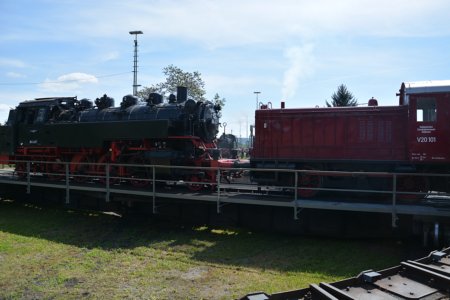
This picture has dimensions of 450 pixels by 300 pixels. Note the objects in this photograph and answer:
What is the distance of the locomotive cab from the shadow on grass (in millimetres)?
2977

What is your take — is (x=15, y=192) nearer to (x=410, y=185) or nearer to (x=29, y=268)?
(x=29, y=268)

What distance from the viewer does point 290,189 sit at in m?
13.1

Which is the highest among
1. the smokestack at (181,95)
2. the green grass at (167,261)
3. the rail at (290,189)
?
the smokestack at (181,95)

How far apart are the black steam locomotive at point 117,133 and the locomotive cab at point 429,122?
639cm

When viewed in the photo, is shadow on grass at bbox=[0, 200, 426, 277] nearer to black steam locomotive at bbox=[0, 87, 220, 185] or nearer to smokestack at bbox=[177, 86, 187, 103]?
black steam locomotive at bbox=[0, 87, 220, 185]

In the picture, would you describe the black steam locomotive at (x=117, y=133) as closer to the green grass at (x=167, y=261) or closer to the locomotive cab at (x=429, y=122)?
the green grass at (x=167, y=261)

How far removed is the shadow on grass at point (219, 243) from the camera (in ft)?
30.6

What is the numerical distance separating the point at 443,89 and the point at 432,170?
7.55 ft

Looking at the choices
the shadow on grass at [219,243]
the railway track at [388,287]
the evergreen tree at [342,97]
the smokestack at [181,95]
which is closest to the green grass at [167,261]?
the shadow on grass at [219,243]

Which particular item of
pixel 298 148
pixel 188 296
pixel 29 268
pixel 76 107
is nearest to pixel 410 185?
pixel 298 148

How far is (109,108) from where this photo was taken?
55.5ft

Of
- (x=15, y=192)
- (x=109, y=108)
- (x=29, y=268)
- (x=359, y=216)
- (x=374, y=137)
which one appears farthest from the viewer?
(x=15, y=192)

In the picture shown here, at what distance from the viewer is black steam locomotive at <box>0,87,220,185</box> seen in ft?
47.3

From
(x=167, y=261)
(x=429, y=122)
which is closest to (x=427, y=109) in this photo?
(x=429, y=122)
